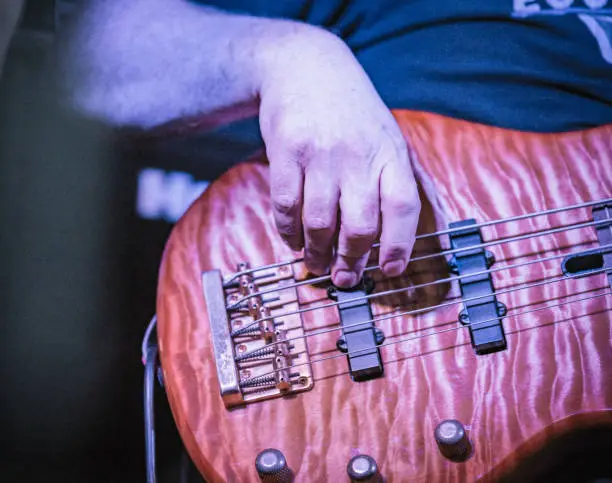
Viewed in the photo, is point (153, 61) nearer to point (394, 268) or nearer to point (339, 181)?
point (339, 181)

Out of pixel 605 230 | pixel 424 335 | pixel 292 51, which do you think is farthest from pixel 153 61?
pixel 605 230

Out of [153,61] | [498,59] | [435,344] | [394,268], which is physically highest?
[153,61]

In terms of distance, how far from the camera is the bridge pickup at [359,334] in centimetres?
79

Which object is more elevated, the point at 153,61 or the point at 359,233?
the point at 153,61

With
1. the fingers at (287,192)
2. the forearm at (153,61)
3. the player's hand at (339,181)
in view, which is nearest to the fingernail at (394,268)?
the player's hand at (339,181)

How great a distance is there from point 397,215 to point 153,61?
504mm

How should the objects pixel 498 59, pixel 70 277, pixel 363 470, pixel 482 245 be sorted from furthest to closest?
pixel 70 277 < pixel 498 59 < pixel 482 245 < pixel 363 470

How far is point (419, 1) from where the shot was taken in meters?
1.03

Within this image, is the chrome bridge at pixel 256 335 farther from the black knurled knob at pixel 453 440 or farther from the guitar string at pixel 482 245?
the black knurled knob at pixel 453 440

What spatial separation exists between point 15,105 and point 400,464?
832mm

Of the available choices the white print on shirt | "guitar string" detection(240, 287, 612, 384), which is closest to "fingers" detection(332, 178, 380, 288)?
"guitar string" detection(240, 287, 612, 384)

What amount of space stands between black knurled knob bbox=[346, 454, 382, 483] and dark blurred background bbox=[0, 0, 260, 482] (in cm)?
54

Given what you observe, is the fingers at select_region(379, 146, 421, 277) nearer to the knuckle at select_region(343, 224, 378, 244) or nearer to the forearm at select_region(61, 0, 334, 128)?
the knuckle at select_region(343, 224, 378, 244)

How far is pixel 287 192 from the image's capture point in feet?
2.58
